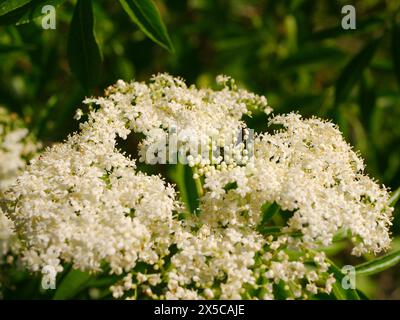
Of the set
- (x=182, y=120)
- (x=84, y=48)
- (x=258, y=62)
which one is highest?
(x=258, y=62)

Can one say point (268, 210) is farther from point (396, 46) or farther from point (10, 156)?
point (396, 46)

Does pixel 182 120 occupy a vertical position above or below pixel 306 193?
above

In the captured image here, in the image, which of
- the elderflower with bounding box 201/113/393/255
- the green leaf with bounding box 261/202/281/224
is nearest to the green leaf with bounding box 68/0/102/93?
the elderflower with bounding box 201/113/393/255

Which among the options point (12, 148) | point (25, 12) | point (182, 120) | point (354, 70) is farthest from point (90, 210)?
point (354, 70)

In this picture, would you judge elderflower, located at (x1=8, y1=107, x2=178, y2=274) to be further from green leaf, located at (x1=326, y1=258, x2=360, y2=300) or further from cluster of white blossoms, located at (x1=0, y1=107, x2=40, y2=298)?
green leaf, located at (x1=326, y1=258, x2=360, y2=300)
